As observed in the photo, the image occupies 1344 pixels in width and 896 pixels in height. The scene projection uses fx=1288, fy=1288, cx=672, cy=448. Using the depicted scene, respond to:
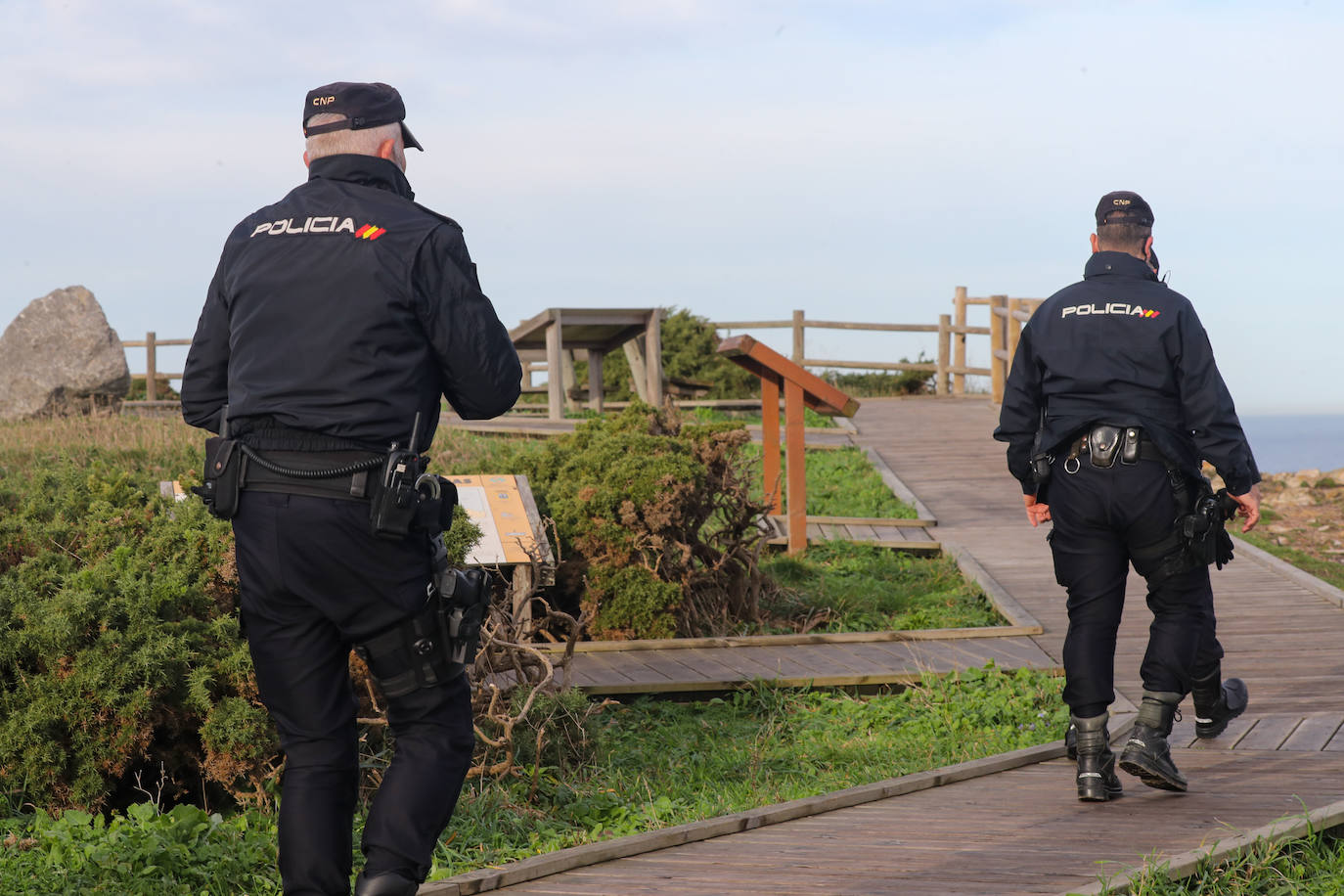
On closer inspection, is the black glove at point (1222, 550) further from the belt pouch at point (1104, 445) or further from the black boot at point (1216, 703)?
the black boot at point (1216, 703)

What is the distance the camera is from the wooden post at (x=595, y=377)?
18.4 metres

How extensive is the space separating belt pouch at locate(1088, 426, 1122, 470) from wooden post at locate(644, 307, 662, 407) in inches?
514

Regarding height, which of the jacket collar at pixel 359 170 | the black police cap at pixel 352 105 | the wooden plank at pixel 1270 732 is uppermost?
the black police cap at pixel 352 105

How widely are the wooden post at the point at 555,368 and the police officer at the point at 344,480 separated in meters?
13.4

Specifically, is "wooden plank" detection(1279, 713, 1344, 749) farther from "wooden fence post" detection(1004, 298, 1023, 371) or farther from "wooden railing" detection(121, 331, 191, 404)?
"wooden railing" detection(121, 331, 191, 404)

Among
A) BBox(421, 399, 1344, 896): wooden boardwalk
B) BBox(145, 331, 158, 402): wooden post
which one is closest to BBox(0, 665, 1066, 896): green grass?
BBox(421, 399, 1344, 896): wooden boardwalk

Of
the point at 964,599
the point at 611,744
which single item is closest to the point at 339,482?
the point at 611,744

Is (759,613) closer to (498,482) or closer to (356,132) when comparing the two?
(498,482)

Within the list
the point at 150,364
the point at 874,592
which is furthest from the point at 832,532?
the point at 150,364

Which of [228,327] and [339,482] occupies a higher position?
[228,327]

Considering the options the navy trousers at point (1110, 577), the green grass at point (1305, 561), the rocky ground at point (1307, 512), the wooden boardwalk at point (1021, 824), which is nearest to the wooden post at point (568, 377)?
the rocky ground at point (1307, 512)

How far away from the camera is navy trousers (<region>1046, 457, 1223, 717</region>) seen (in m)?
4.34

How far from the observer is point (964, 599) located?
9008 mm

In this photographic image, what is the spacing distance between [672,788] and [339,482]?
2.73m
